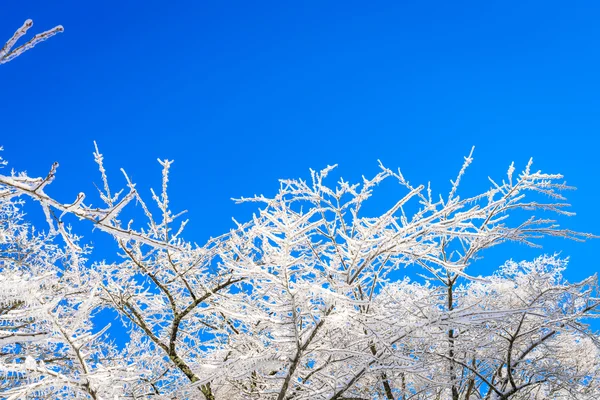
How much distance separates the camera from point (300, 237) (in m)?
2.61

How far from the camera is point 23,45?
1.84 meters

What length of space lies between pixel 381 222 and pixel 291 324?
2.84ft

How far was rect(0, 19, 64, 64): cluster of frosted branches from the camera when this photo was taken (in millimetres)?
1811

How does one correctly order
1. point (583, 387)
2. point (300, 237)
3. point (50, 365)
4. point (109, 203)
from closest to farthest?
point (300, 237) → point (50, 365) → point (109, 203) → point (583, 387)

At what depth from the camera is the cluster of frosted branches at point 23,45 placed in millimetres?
1811

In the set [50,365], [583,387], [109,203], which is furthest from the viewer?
[583,387]

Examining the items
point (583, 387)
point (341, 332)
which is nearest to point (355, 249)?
point (341, 332)

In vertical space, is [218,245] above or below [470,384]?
above

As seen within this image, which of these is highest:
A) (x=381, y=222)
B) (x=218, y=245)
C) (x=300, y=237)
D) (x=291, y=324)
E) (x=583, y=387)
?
(x=218, y=245)

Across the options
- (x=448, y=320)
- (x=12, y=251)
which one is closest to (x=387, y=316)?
(x=448, y=320)

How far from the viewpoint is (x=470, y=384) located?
5680 mm

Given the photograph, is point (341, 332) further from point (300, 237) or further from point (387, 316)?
point (300, 237)

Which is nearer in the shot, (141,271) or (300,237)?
(300,237)

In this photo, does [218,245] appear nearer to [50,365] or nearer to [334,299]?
[50,365]
